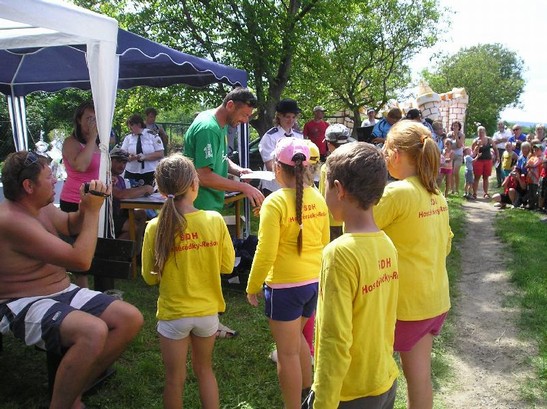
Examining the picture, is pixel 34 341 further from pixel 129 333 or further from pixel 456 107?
pixel 456 107

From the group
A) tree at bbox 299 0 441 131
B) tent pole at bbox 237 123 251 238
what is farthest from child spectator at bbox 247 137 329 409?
tree at bbox 299 0 441 131

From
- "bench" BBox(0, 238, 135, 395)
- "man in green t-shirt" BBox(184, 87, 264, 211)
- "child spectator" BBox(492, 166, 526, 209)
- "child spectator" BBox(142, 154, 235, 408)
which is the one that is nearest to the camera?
"child spectator" BBox(142, 154, 235, 408)

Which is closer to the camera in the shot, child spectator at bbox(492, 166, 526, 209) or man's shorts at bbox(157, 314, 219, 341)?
man's shorts at bbox(157, 314, 219, 341)

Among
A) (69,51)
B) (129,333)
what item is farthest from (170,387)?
(69,51)

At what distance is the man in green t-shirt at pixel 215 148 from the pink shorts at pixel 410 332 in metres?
1.35

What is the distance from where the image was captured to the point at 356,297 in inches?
62.2

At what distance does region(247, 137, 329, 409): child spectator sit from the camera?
7.82 ft

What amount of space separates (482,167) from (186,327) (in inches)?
431

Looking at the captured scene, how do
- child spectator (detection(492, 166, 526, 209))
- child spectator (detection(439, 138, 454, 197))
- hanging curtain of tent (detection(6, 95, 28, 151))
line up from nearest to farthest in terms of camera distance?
hanging curtain of tent (detection(6, 95, 28, 151)) < child spectator (detection(492, 166, 526, 209)) < child spectator (detection(439, 138, 454, 197))

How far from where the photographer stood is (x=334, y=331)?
1.52m

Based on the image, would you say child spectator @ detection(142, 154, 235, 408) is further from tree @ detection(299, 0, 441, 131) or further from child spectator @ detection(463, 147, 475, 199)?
tree @ detection(299, 0, 441, 131)

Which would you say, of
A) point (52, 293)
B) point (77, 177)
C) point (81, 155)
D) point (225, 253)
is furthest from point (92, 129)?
point (225, 253)

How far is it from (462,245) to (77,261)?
5970 mm

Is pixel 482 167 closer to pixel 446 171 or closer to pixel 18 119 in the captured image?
pixel 446 171
